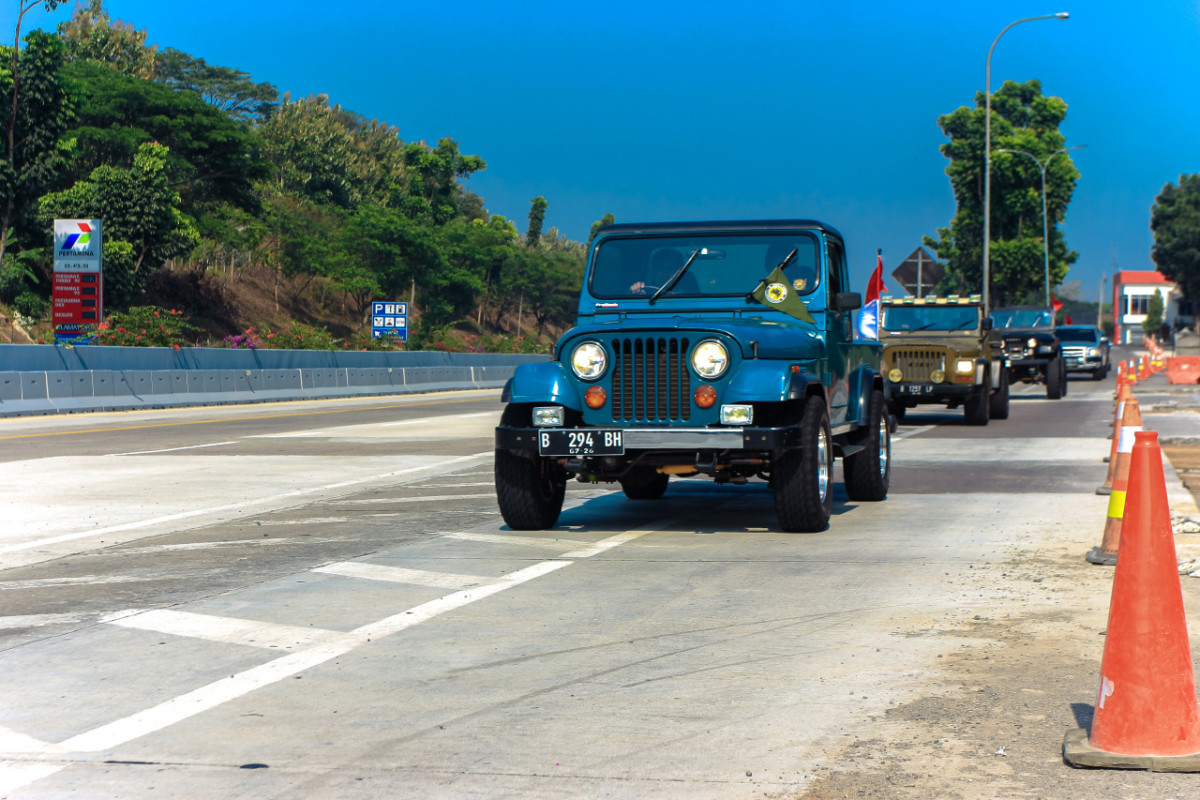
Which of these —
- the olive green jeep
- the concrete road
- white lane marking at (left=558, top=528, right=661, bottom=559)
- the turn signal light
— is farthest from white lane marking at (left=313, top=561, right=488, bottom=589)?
the olive green jeep

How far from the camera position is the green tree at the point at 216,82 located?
277 ft

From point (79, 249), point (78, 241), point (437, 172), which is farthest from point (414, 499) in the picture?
point (437, 172)

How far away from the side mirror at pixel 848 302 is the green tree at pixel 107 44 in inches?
2407

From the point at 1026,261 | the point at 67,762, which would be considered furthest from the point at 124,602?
the point at 1026,261

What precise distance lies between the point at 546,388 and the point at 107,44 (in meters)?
71.3

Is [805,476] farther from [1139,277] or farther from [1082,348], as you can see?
[1139,277]

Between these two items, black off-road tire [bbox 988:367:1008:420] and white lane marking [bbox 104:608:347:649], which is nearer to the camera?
white lane marking [bbox 104:608:347:649]

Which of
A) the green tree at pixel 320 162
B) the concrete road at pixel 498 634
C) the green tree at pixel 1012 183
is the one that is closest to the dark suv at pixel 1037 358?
the concrete road at pixel 498 634

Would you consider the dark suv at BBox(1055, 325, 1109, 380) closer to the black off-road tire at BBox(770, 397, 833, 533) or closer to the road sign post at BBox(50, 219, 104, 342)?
the road sign post at BBox(50, 219, 104, 342)

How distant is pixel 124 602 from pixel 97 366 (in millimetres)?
22968

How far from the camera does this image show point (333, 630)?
664cm

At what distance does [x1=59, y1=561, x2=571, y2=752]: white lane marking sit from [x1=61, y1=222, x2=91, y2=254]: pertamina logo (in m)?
31.6

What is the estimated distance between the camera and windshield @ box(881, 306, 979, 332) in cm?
2423

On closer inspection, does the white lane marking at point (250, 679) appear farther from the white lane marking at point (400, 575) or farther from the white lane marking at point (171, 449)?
the white lane marking at point (171, 449)
